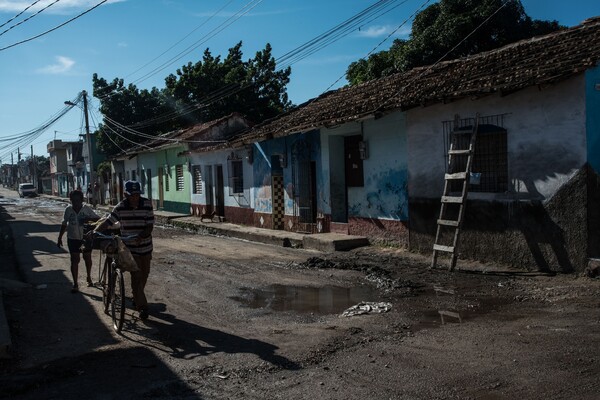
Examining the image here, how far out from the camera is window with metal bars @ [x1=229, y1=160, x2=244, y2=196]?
803 inches

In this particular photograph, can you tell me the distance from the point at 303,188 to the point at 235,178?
16.1 feet

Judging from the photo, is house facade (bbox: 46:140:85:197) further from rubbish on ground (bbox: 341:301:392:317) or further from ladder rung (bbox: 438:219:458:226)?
rubbish on ground (bbox: 341:301:392:317)

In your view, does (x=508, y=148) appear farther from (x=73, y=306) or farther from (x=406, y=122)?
(x=73, y=306)

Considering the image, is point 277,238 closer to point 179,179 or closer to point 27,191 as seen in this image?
point 179,179

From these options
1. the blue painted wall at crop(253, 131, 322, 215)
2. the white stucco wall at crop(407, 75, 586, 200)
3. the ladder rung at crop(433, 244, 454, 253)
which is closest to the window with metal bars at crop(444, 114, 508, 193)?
the white stucco wall at crop(407, 75, 586, 200)

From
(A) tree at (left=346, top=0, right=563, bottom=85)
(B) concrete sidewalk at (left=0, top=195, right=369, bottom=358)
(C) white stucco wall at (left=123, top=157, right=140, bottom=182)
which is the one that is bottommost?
(B) concrete sidewalk at (left=0, top=195, right=369, bottom=358)

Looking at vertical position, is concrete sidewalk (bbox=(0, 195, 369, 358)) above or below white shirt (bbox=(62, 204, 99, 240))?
below

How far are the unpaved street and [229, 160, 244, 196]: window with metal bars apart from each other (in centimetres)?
1028

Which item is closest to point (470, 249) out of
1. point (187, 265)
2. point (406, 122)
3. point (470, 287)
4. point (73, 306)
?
point (470, 287)

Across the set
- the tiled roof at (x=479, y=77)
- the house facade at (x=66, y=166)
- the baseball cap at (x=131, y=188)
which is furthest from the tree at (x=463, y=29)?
the house facade at (x=66, y=166)

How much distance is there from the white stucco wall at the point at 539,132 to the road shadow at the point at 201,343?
578cm

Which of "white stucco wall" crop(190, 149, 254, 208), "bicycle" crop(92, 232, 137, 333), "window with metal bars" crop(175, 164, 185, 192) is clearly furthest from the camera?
"window with metal bars" crop(175, 164, 185, 192)

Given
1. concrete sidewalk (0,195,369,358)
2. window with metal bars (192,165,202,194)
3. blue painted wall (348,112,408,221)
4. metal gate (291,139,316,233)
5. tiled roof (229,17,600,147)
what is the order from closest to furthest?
tiled roof (229,17,600,147), blue painted wall (348,112,408,221), concrete sidewalk (0,195,369,358), metal gate (291,139,316,233), window with metal bars (192,165,202,194)

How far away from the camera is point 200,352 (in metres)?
5.52
